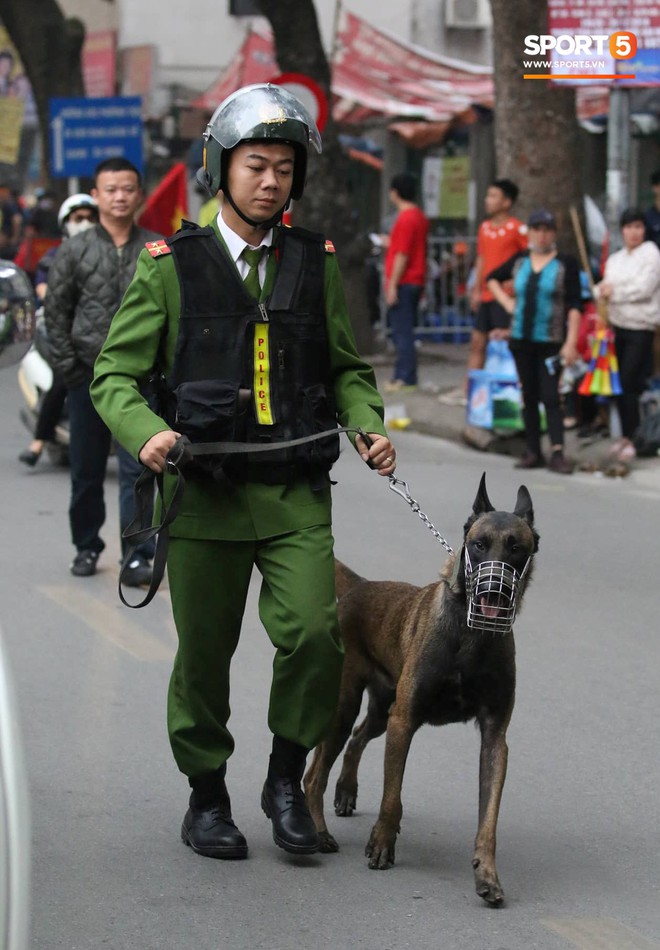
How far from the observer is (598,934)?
4223mm

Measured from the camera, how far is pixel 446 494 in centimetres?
1158

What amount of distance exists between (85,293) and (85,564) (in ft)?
4.82

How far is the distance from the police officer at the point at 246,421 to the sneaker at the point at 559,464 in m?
7.88

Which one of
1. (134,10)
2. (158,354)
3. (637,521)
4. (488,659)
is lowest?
(637,521)

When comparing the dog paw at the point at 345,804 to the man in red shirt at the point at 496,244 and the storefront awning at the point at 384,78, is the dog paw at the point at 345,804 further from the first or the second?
the storefront awning at the point at 384,78

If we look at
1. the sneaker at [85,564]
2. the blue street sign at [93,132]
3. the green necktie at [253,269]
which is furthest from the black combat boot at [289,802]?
the blue street sign at [93,132]

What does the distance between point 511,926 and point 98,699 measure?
267 centimetres

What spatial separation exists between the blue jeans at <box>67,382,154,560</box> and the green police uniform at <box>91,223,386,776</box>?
3716 millimetres

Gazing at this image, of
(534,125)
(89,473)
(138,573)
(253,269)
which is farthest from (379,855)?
(534,125)

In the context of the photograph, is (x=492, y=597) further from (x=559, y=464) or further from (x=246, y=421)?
(x=559, y=464)

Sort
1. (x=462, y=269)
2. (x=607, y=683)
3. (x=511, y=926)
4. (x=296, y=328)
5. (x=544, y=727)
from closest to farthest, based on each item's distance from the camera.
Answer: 1. (x=511, y=926)
2. (x=296, y=328)
3. (x=544, y=727)
4. (x=607, y=683)
5. (x=462, y=269)

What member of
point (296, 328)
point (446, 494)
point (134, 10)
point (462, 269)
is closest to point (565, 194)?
point (446, 494)

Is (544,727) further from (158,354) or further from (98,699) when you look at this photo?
(158,354)

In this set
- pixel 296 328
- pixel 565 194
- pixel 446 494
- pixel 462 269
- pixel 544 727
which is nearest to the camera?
pixel 296 328
